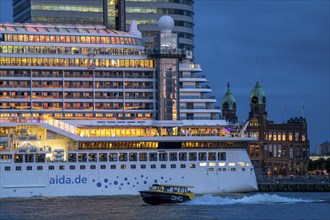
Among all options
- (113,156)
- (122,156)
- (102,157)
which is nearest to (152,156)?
(122,156)

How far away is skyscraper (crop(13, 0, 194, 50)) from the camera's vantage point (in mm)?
130000

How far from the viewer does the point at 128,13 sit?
436ft

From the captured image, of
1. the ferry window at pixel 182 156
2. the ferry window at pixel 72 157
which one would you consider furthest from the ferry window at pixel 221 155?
the ferry window at pixel 72 157

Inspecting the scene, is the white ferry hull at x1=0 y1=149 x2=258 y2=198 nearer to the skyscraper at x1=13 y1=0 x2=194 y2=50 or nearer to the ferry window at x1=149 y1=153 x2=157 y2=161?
the ferry window at x1=149 y1=153 x2=157 y2=161

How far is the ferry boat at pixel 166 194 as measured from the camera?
9231 cm

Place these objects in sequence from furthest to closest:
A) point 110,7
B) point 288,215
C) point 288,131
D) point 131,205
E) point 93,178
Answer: point 288,131
point 110,7
point 93,178
point 131,205
point 288,215

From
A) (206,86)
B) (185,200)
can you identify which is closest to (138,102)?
(206,86)

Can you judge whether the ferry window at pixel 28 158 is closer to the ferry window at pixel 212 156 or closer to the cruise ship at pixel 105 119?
the cruise ship at pixel 105 119

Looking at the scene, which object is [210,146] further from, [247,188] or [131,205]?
[131,205]

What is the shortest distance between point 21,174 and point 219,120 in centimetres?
1899

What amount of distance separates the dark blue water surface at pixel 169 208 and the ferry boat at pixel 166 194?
0.66 metres

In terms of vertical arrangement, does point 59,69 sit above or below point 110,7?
below

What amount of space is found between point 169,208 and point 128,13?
159 ft

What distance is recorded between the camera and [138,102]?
337 feet
